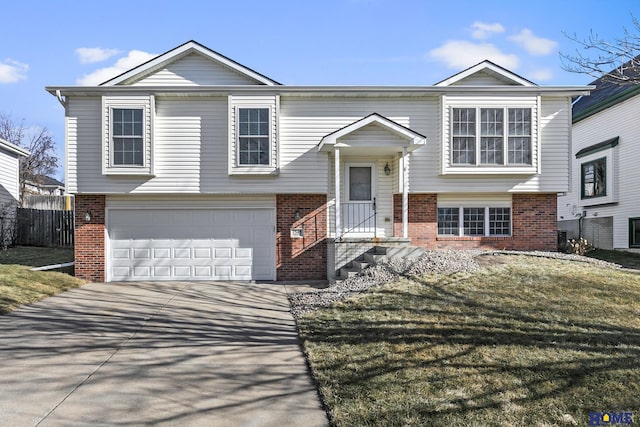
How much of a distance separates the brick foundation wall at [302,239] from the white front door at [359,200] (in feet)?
2.43

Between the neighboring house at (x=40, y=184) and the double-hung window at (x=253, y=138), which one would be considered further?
the neighboring house at (x=40, y=184)

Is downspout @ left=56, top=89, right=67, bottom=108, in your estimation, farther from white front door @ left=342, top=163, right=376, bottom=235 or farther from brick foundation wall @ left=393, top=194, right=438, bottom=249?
brick foundation wall @ left=393, top=194, right=438, bottom=249

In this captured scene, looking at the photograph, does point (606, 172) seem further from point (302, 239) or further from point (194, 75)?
point (194, 75)

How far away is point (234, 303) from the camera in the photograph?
10.1 metres

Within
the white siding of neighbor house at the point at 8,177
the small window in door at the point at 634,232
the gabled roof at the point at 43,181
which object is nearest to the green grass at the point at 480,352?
the small window in door at the point at 634,232

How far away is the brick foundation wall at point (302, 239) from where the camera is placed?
44.6 ft

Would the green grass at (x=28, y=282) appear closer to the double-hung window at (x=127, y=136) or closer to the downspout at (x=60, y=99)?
the double-hung window at (x=127, y=136)

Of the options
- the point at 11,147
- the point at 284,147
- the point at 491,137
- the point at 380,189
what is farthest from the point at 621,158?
the point at 11,147

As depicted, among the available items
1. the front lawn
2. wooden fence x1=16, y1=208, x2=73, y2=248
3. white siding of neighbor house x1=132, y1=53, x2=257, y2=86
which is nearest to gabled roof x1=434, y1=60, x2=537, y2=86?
white siding of neighbor house x1=132, y1=53, x2=257, y2=86

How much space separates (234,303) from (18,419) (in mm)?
5894

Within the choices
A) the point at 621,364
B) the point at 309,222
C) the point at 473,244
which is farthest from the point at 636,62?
the point at 309,222

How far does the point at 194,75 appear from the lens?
14.1 m
